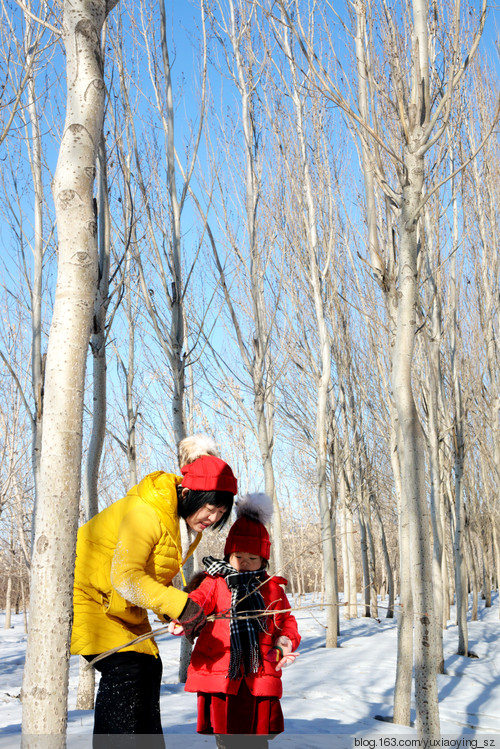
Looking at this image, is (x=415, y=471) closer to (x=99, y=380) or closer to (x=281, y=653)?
(x=281, y=653)

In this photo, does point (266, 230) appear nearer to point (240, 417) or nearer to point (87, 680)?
point (240, 417)

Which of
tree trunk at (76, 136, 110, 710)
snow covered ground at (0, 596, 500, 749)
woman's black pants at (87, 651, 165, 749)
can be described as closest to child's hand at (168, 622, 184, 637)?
woman's black pants at (87, 651, 165, 749)

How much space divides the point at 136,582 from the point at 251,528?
86 cm

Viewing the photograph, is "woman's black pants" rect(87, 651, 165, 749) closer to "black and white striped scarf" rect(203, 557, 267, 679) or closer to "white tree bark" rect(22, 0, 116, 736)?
"white tree bark" rect(22, 0, 116, 736)

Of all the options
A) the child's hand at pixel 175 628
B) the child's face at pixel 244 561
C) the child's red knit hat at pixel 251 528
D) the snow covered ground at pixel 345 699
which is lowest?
the snow covered ground at pixel 345 699

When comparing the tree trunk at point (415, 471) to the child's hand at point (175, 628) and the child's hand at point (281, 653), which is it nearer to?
the child's hand at point (281, 653)

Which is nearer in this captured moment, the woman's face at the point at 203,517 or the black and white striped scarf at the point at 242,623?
the woman's face at the point at 203,517

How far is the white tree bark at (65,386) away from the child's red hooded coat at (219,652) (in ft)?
2.89

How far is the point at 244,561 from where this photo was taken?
2.62m

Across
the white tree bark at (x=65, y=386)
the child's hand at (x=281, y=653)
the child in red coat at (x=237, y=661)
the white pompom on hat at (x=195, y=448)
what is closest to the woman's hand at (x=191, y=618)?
the white tree bark at (x=65, y=386)

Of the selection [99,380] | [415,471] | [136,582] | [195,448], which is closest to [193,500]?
[195,448]

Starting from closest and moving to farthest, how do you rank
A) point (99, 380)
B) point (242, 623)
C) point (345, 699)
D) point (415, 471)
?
point (242, 623), point (415, 471), point (99, 380), point (345, 699)

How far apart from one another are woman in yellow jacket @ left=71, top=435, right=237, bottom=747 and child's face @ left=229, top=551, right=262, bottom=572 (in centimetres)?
54

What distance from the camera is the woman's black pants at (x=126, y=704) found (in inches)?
74.2
